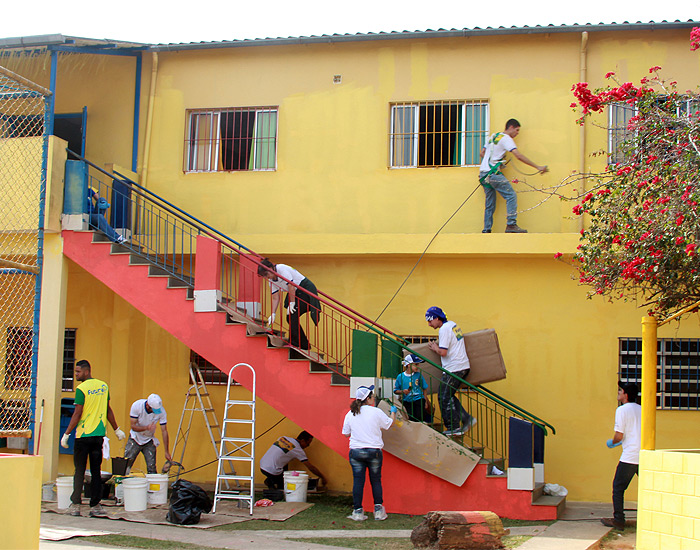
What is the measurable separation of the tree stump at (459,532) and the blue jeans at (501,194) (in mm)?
4917

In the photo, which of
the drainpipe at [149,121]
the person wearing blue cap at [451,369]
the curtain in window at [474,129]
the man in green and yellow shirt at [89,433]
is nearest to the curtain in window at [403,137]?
the curtain in window at [474,129]

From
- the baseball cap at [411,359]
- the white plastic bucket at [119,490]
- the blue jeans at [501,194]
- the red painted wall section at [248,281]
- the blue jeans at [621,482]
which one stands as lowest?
the white plastic bucket at [119,490]

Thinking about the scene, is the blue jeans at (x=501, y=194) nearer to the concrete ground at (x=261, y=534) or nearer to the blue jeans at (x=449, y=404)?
the blue jeans at (x=449, y=404)

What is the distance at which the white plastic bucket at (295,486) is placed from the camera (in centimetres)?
1047

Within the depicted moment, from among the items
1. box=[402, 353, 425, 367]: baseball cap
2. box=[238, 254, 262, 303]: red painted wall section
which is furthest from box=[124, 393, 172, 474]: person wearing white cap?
box=[402, 353, 425, 367]: baseball cap

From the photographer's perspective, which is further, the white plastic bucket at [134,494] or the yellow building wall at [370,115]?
the yellow building wall at [370,115]

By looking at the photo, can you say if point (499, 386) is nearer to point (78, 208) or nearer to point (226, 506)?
point (226, 506)

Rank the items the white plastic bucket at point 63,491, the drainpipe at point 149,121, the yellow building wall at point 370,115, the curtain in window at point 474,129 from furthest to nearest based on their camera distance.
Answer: the drainpipe at point 149,121, the curtain in window at point 474,129, the yellow building wall at point 370,115, the white plastic bucket at point 63,491

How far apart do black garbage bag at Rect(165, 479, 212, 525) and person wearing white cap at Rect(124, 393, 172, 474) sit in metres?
1.35

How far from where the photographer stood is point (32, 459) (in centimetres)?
638

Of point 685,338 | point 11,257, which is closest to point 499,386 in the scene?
point 685,338

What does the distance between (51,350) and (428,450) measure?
531 cm

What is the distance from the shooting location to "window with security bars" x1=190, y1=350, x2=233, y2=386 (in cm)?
1249

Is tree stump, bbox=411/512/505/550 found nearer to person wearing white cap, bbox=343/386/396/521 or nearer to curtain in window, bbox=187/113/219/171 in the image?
person wearing white cap, bbox=343/386/396/521
